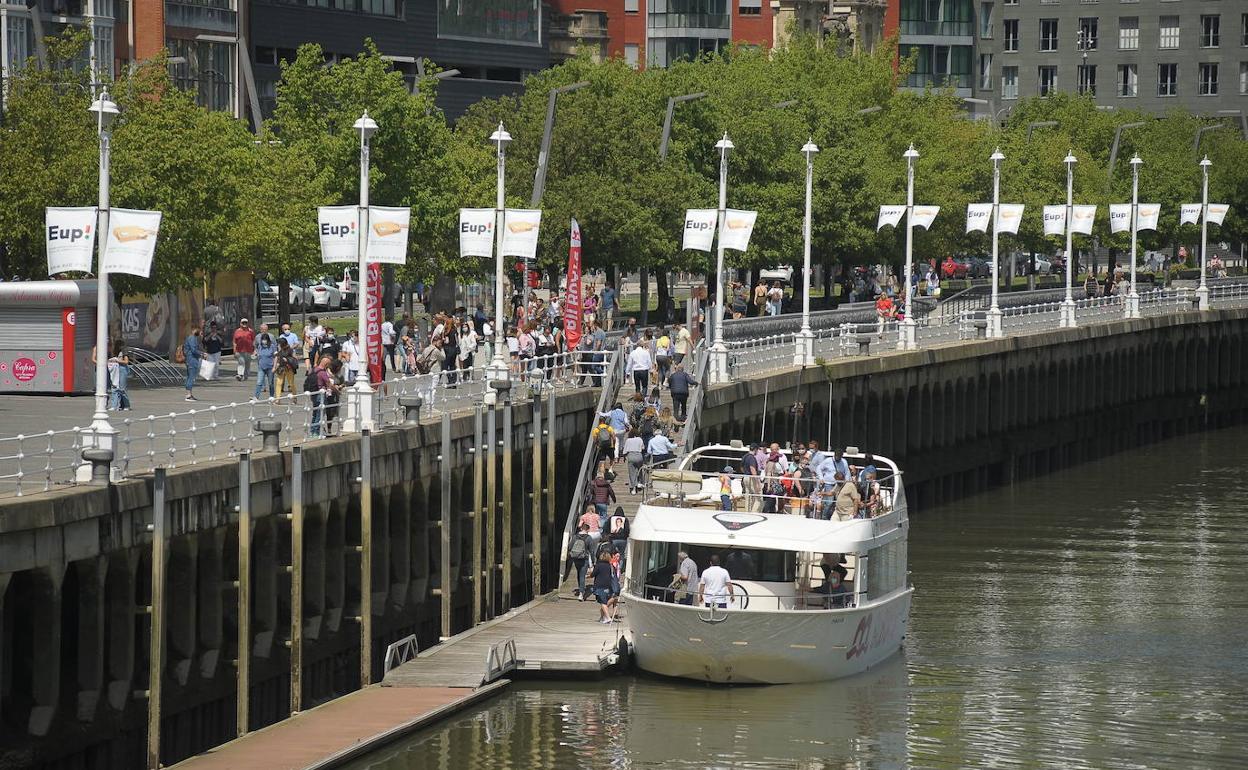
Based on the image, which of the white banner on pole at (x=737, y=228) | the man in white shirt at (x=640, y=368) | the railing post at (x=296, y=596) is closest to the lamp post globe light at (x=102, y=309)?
the railing post at (x=296, y=596)

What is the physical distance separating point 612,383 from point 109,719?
2402 centimetres

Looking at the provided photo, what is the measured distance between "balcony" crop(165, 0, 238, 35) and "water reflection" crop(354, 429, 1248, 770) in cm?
5136

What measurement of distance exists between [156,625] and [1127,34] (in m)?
158

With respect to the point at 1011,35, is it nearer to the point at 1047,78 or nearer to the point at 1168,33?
the point at 1047,78

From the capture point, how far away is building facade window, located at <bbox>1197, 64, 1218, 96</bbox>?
182m

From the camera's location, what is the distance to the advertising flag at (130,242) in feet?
123

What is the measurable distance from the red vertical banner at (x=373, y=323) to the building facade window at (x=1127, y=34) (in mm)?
141762

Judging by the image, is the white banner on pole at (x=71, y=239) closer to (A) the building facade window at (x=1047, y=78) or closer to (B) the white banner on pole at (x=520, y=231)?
(B) the white banner on pole at (x=520, y=231)

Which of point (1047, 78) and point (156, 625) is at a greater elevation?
point (1047, 78)

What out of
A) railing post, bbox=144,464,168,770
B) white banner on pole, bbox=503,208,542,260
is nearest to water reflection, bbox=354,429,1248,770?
railing post, bbox=144,464,168,770

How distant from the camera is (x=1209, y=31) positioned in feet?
597

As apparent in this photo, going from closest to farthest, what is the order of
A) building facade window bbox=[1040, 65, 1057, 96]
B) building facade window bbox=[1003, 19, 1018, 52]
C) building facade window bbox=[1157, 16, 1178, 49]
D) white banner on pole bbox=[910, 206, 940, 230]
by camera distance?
white banner on pole bbox=[910, 206, 940, 230], building facade window bbox=[1157, 16, 1178, 49], building facade window bbox=[1040, 65, 1057, 96], building facade window bbox=[1003, 19, 1018, 52]

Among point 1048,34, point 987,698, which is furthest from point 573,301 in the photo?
point 1048,34

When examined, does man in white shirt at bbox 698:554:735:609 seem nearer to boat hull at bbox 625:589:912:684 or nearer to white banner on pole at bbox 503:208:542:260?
boat hull at bbox 625:589:912:684
